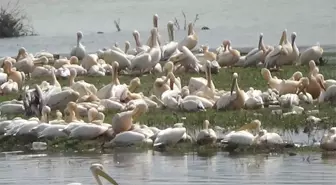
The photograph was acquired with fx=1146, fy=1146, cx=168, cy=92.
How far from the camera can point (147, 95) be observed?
66.4ft

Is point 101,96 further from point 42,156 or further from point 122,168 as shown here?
point 122,168

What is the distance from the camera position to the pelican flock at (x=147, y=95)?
604 inches

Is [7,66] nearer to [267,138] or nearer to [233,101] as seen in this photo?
[233,101]

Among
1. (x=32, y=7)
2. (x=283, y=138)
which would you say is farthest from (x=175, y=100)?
(x=32, y=7)

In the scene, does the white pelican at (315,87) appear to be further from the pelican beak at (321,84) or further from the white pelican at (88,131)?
the white pelican at (88,131)

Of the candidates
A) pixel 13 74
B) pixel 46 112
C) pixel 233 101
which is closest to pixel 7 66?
pixel 13 74

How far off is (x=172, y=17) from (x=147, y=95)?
1011 inches

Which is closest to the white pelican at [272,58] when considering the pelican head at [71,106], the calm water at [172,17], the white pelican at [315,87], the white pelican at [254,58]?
the white pelican at [254,58]

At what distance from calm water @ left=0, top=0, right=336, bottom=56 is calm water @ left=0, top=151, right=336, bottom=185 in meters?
16.5

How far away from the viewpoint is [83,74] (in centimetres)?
2392

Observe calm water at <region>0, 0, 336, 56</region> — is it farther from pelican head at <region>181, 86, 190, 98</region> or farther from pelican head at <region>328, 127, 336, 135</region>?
pelican head at <region>328, 127, 336, 135</region>

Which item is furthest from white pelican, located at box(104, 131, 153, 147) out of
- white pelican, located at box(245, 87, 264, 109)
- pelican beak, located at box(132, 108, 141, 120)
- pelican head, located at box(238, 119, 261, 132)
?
white pelican, located at box(245, 87, 264, 109)

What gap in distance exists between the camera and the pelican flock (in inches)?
604

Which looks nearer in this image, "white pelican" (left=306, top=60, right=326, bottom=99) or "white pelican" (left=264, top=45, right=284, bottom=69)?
"white pelican" (left=306, top=60, right=326, bottom=99)
